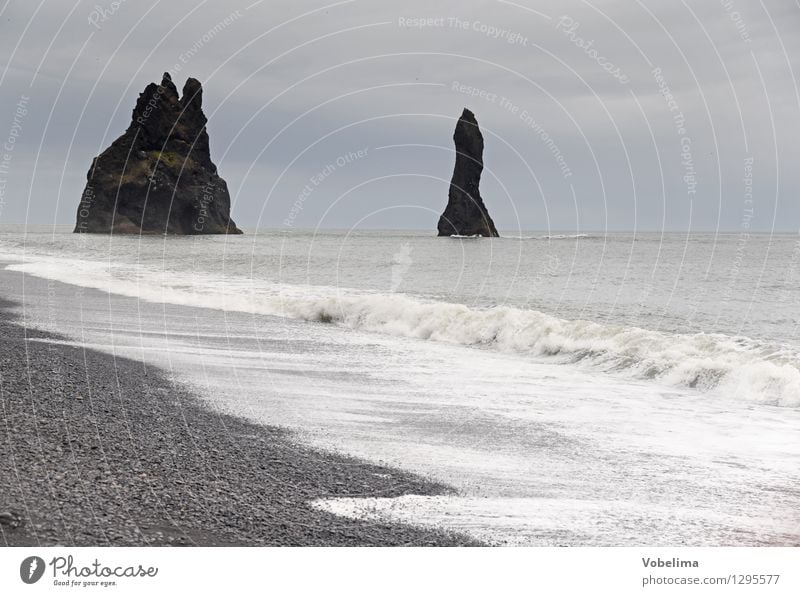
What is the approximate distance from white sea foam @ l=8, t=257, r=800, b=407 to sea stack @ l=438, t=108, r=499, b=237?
5389 cm

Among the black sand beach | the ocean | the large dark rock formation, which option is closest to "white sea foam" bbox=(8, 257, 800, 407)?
the ocean

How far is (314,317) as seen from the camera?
28.3 meters

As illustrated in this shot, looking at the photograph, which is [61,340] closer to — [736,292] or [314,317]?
[314,317]

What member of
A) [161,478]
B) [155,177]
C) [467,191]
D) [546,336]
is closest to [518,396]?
[546,336]

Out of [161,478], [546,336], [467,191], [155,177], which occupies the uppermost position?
[155,177]

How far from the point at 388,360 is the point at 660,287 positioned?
31999mm

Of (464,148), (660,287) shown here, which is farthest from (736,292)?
(464,148)

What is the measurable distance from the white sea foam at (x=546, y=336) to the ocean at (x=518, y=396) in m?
0.06

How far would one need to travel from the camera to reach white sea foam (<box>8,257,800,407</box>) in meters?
15.6

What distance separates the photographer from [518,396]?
14.3 m

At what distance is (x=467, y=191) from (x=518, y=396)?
99.5 m

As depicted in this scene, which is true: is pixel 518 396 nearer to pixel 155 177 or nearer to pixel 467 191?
pixel 467 191

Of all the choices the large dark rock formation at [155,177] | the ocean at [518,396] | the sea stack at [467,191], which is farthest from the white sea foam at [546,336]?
the large dark rock formation at [155,177]

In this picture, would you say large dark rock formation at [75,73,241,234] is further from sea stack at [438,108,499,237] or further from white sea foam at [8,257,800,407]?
white sea foam at [8,257,800,407]
